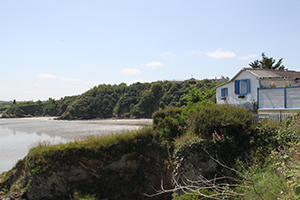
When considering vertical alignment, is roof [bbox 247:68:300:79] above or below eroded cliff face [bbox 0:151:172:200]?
above

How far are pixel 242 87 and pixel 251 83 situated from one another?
80 cm

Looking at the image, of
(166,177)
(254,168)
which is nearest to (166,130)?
(166,177)

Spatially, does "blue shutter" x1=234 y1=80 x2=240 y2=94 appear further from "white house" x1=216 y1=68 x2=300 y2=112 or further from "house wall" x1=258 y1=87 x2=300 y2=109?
"house wall" x1=258 y1=87 x2=300 y2=109

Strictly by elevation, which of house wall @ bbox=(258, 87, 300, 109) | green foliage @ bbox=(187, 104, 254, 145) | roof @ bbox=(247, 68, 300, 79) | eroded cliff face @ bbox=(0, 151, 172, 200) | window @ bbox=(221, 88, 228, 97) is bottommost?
eroded cliff face @ bbox=(0, 151, 172, 200)

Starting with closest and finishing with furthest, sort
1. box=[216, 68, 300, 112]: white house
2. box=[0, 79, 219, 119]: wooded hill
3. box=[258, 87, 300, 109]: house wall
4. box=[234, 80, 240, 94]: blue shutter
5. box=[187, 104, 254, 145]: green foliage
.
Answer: box=[187, 104, 254, 145]: green foliage → box=[258, 87, 300, 109]: house wall → box=[216, 68, 300, 112]: white house → box=[234, 80, 240, 94]: blue shutter → box=[0, 79, 219, 119]: wooded hill

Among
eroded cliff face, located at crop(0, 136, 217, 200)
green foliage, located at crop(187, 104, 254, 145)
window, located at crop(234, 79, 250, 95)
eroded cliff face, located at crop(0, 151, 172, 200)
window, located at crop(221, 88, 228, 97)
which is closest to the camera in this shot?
green foliage, located at crop(187, 104, 254, 145)

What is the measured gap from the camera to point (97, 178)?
10.9 m

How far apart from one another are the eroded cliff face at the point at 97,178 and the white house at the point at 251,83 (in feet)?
24.9

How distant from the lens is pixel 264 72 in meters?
15.1

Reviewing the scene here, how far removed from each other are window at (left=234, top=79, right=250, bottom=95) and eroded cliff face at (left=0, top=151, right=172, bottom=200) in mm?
7781

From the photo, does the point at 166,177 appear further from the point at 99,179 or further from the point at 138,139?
the point at 99,179

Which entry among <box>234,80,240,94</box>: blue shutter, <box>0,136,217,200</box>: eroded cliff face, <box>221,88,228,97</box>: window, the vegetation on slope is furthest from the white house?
<box>0,136,217,200</box>: eroded cliff face

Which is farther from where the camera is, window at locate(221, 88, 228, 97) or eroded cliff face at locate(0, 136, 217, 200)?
window at locate(221, 88, 228, 97)

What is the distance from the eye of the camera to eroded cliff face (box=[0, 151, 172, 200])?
401 inches
